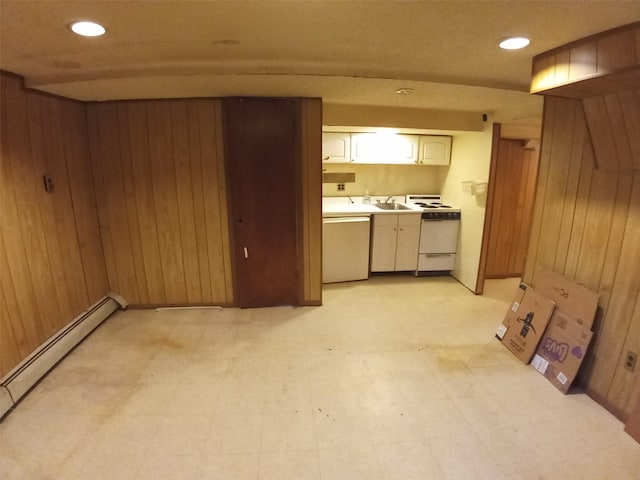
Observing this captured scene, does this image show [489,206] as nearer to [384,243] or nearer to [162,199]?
[384,243]

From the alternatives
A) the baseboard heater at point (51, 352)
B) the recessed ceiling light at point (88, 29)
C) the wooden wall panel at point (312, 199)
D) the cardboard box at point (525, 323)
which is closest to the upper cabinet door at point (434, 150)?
the wooden wall panel at point (312, 199)

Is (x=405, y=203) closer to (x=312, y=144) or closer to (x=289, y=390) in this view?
(x=312, y=144)

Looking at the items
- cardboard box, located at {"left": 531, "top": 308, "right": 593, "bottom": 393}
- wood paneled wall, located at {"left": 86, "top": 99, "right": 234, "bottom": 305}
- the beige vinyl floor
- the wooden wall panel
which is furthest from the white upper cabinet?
cardboard box, located at {"left": 531, "top": 308, "right": 593, "bottom": 393}

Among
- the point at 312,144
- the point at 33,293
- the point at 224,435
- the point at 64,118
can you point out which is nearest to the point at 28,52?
the point at 64,118

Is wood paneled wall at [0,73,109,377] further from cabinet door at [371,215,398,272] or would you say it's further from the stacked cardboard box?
the stacked cardboard box

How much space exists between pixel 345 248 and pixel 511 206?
2149 millimetres

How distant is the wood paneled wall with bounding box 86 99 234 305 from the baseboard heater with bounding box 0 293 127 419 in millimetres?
256

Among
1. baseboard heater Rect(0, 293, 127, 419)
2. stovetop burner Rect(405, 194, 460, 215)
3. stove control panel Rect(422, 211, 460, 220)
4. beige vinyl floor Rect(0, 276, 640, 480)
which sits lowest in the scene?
beige vinyl floor Rect(0, 276, 640, 480)

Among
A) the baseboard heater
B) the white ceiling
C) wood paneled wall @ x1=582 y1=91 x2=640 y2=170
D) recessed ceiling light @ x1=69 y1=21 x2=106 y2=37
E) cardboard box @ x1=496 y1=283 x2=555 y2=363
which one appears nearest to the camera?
the white ceiling

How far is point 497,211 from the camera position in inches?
161

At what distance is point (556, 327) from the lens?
7.68ft

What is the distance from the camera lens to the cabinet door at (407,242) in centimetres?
407

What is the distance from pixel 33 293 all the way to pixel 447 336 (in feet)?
10.6

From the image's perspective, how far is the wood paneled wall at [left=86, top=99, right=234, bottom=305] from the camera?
3014mm
